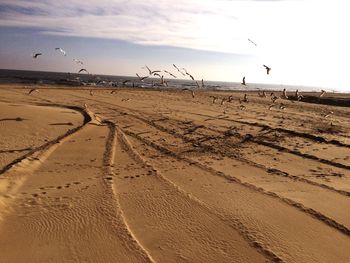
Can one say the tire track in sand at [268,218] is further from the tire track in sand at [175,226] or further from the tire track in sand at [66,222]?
the tire track in sand at [66,222]

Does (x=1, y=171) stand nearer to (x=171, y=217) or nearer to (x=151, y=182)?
(x=151, y=182)

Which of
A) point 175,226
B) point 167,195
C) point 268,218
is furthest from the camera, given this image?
point 167,195

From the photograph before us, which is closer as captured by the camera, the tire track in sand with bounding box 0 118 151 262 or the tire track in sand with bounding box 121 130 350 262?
the tire track in sand with bounding box 0 118 151 262

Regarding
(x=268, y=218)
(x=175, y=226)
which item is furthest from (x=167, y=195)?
(x=268, y=218)

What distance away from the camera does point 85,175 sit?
31.8 feet

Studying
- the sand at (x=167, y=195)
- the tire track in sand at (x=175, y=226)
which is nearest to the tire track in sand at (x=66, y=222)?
the sand at (x=167, y=195)

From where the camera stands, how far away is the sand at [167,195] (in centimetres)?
617

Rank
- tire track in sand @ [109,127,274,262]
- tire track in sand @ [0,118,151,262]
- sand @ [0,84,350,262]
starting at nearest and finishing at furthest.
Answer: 1. tire track in sand @ [0,118,151,262]
2. tire track in sand @ [109,127,274,262]
3. sand @ [0,84,350,262]

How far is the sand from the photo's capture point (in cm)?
617

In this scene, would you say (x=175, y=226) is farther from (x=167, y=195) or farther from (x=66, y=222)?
(x=66, y=222)

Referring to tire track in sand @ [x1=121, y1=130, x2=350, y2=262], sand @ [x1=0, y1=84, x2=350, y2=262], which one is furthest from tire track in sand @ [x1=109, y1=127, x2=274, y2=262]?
tire track in sand @ [x1=121, y1=130, x2=350, y2=262]

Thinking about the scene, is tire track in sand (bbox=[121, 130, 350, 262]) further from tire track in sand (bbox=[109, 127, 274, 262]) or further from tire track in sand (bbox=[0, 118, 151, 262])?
tire track in sand (bbox=[0, 118, 151, 262])

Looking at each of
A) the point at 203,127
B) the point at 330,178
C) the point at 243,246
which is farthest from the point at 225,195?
the point at 203,127

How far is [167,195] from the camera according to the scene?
8453 millimetres
